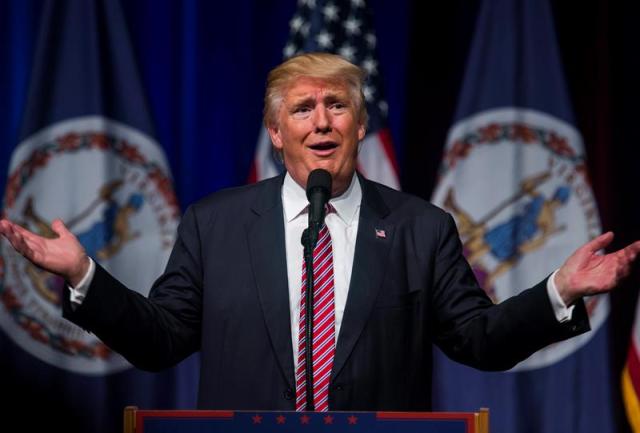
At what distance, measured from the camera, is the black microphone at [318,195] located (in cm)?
192

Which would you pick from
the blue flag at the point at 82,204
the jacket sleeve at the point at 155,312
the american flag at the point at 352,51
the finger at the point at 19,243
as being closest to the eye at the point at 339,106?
the jacket sleeve at the point at 155,312

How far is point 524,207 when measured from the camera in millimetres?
3883

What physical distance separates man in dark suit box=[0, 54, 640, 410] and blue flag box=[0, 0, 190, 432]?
1.49 metres

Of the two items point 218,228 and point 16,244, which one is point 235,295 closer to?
point 218,228

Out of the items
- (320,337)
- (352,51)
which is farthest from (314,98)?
(352,51)

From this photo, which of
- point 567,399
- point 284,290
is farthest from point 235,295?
point 567,399

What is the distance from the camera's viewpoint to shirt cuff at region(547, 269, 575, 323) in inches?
77.4

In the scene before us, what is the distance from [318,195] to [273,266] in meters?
0.31

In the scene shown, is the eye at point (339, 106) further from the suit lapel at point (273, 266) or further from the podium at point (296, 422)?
the podium at point (296, 422)

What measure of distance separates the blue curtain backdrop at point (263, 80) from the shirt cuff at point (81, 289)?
1.96 metres

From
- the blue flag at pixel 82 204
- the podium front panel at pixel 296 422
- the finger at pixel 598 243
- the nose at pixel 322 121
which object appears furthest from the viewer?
the blue flag at pixel 82 204

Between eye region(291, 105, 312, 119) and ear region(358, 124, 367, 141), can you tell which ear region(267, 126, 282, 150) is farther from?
ear region(358, 124, 367, 141)

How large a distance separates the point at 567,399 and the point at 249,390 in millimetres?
2122

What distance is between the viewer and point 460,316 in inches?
87.1
